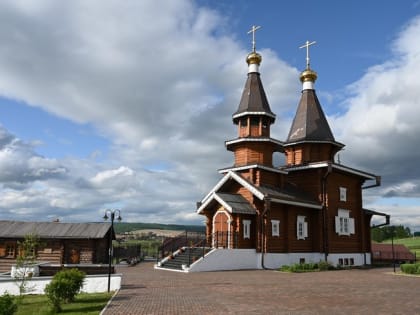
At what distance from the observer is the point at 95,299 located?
39.9 ft

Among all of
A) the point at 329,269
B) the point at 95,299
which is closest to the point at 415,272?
the point at 329,269

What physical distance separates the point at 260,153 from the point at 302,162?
14.2ft

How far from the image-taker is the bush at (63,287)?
35.1 feet

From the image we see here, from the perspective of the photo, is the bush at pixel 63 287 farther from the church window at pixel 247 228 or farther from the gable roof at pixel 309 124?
the gable roof at pixel 309 124

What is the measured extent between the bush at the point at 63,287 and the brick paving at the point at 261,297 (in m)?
1.19

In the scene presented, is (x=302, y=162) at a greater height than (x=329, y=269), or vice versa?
(x=302, y=162)

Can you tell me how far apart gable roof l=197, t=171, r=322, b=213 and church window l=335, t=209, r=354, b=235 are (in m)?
2.14

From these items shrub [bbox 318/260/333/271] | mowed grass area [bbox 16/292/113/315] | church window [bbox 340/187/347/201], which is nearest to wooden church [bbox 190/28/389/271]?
church window [bbox 340/187/347/201]

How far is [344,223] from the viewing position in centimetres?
2781

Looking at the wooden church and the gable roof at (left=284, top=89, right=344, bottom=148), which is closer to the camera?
the wooden church

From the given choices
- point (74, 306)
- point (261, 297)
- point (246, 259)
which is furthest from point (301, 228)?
point (74, 306)

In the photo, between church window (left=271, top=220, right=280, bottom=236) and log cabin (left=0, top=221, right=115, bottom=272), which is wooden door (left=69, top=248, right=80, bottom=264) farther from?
church window (left=271, top=220, right=280, bottom=236)

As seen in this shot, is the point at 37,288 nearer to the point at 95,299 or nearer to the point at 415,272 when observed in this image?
the point at 95,299

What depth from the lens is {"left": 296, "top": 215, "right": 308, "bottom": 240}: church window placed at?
83.6ft
